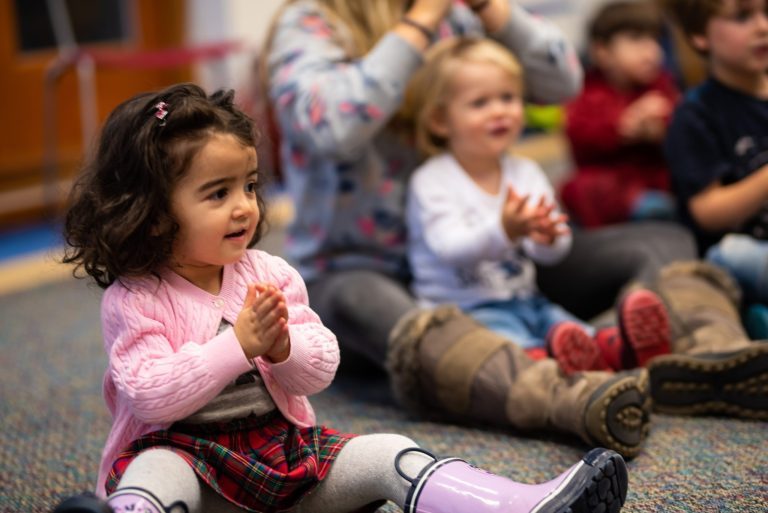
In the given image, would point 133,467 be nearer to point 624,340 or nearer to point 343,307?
point 343,307

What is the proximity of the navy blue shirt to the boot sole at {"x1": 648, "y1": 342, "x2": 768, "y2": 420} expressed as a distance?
0.35 metres

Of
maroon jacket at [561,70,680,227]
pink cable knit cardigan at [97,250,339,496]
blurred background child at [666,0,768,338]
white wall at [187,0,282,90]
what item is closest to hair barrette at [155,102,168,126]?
pink cable knit cardigan at [97,250,339,496]

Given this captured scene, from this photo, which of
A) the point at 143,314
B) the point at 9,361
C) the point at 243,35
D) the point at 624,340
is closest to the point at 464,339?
the point at 624,340

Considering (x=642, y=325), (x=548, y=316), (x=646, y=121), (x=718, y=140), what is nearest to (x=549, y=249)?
(x=548, y=316)

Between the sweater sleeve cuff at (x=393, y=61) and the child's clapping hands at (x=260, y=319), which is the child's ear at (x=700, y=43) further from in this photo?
the child's clapping hands at (x=260, y=319)

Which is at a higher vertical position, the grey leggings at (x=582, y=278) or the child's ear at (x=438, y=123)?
the child's ear at (x=438, y=123)

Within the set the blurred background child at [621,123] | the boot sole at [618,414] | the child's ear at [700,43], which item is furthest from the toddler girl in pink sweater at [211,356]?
the blurred background child at [621,123]

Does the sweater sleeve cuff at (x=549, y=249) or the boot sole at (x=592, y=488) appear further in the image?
the sweater sleeve cuff at (x=549, y=249)

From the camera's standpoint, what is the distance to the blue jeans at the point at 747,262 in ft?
4.78

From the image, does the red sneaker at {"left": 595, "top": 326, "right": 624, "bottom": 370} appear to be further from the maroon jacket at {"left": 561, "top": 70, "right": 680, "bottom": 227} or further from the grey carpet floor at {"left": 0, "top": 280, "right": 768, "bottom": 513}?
the maroon jacket at {"left": 561, "top": 70, "right": 680, "bottom": 227}

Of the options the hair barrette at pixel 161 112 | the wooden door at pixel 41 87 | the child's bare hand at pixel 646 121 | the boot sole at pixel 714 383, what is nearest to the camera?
the hair barrette at pixel 161 112

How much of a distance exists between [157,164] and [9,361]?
41.8 inches

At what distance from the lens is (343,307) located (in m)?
1.41

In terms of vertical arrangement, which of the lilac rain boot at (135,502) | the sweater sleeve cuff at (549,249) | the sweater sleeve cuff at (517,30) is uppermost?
the sweater sleeve cuff at (517,30)
